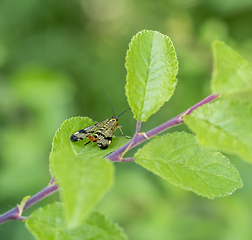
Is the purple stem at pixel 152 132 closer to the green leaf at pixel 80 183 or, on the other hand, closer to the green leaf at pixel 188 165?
the green leaf at pixel 188 165

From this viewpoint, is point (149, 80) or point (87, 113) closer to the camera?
point (149, 80)

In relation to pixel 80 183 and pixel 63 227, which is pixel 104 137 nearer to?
pixel 63 227

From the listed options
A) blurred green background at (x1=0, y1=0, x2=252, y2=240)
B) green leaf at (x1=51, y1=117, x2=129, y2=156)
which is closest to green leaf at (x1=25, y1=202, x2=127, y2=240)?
green leaf at (x1=51, y1=117, x2=129, y2=156)

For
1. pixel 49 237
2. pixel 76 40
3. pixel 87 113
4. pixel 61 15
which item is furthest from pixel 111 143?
pixel 61 15

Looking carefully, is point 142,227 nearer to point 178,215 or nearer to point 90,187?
point 178,215

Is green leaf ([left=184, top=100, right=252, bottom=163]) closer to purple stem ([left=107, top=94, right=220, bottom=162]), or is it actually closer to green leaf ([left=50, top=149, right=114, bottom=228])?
purple stem ([left=107, top=94, right=220, bottom=162])

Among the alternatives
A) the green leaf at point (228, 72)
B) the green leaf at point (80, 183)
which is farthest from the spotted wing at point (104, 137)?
the green leaf at point (228, 72)
